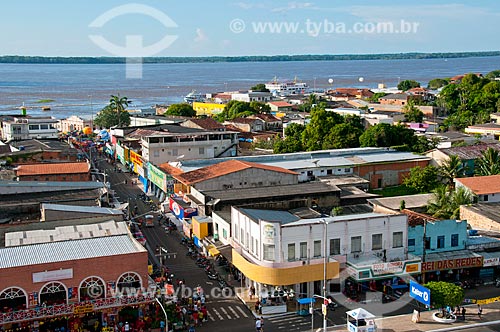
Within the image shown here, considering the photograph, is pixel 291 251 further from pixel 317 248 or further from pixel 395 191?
pixel 395 191

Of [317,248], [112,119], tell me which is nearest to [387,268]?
[317,248]

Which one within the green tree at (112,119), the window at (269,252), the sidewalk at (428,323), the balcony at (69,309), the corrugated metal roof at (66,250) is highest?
the green tree at (112,119)

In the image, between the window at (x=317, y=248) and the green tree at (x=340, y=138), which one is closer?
the window at (x=317, y=248)

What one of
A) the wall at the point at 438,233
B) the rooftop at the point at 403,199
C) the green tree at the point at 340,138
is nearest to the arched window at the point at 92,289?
the wall at the point at 438,233

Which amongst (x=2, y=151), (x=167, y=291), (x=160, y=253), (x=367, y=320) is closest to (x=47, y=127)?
(x=2, y=151)

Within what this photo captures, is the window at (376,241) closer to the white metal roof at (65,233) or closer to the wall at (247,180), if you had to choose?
the white metal roof at (65,233)

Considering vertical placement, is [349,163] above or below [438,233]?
above
